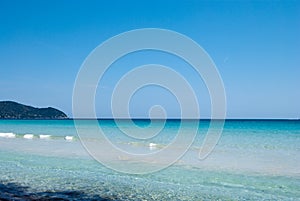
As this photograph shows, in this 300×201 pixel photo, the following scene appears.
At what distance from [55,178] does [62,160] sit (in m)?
5.77

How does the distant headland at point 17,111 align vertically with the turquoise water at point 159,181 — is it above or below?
above

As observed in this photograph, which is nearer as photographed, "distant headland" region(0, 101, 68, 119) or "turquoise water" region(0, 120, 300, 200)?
"turquoise water" region(0, 120, 300, 200)

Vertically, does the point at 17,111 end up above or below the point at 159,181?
above

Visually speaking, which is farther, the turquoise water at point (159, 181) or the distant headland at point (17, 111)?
the distant headland at point (17, 111)

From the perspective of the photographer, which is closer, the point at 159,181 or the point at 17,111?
the point at 159,181

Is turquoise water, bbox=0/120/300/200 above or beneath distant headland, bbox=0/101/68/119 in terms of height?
beneath

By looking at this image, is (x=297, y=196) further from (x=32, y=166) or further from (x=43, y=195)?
(x=32, y=166)

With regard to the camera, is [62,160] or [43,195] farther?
[62,160]

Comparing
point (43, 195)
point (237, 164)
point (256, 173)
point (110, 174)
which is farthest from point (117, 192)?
point (237, 164)

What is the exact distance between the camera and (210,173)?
576 inches

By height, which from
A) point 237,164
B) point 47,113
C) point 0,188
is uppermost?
point 47,113

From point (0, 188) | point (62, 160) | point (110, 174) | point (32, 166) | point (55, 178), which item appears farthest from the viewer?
point (62, 160)

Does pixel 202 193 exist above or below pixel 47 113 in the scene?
below

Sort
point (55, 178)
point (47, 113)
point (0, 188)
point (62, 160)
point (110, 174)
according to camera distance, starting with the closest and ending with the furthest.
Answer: point (0, 188) < point (55, 178) < point (110, 174) < point (62, 160) < point (47, 113)
